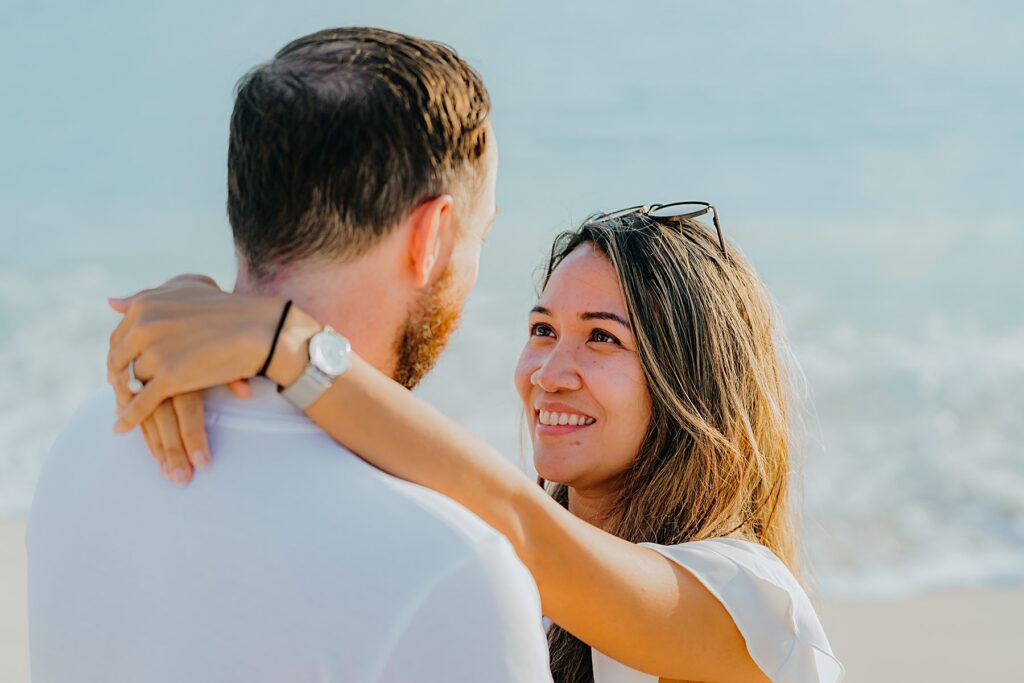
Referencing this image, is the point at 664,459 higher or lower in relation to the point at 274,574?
lower

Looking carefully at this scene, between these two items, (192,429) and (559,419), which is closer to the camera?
(192,429)

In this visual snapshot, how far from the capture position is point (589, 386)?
340 centimetres

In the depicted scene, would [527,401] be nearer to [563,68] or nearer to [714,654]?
[714,654]

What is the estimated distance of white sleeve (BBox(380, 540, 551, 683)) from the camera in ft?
5.25

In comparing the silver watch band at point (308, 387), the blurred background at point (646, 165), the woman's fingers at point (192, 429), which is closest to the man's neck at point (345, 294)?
the silver watch band at point (308, 387)

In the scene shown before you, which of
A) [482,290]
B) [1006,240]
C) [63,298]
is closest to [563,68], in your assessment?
[482,290]

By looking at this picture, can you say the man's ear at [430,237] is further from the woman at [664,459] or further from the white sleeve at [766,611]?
the white sleeve at [766,611]

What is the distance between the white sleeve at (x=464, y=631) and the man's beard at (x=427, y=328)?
45cm

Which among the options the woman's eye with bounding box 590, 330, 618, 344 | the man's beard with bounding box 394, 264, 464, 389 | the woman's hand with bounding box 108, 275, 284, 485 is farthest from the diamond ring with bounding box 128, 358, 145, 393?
the woman's eye with bounding box 590, 330, 618, 344

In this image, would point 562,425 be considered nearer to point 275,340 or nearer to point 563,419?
point 563,419

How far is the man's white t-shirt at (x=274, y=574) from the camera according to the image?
1.61 metres

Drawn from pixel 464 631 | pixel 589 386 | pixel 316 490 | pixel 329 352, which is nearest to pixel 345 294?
pixel 329 352

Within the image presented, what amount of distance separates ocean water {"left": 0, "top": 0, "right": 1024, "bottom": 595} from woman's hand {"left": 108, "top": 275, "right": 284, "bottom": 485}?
11.4 metres

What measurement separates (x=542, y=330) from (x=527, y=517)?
1665 millimetres
